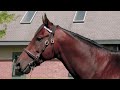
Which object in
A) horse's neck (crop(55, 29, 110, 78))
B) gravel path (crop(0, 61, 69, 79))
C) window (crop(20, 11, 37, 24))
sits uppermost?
window (crop(20, 11, 37, 24))

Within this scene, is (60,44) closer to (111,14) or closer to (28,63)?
(28,63)

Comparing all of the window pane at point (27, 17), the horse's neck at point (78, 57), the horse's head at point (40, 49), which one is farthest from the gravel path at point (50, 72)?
the horse's neck at point (78, 57)

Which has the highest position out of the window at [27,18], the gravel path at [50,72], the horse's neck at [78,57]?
the window at [27,18]

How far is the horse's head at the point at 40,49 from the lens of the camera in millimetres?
4570

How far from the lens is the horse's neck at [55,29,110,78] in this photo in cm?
436

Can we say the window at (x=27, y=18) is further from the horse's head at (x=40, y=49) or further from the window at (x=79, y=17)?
the horse's head at (x=40, y=49)

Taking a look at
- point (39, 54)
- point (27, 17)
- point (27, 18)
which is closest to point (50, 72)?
point (27, 18)

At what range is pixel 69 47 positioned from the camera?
4523mm

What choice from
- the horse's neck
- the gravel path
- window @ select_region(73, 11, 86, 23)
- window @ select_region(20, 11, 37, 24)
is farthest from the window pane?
the horse's neck

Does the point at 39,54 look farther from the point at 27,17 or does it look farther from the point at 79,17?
the point at 27,17

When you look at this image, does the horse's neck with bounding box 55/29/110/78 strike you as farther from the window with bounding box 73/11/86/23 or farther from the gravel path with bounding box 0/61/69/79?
the window with bounding box 73/11/86/23

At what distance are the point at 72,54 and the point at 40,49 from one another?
460 mm

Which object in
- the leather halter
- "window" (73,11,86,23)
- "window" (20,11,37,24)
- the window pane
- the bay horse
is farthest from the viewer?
the window pane
